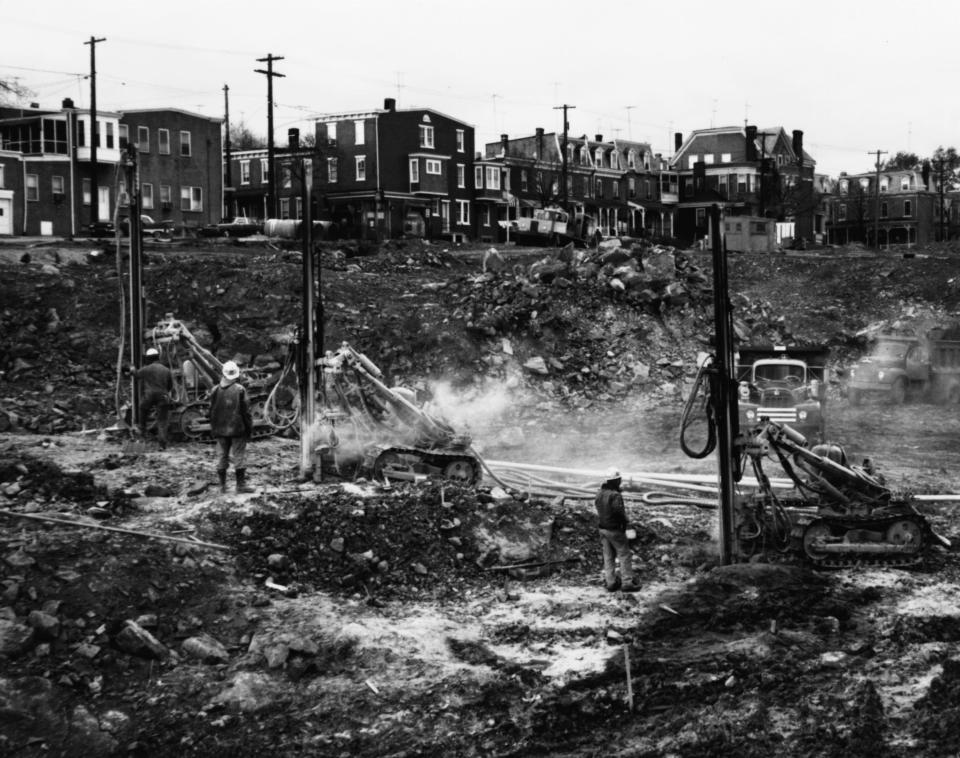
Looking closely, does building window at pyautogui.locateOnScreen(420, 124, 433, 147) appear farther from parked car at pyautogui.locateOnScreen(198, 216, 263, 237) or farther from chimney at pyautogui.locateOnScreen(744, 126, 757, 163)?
chimney at pyautogui.locateOnScreen(744, 126, 757, 163)

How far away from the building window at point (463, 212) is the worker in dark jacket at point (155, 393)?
2056 inches

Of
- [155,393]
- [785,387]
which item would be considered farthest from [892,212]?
[155,393]

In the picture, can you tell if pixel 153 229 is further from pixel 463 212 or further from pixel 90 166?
pixel 463 212

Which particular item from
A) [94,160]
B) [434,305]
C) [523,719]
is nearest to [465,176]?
[94,160]

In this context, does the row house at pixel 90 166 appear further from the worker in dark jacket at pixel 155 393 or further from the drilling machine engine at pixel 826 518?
the drilling machine engine at pixel 826 518

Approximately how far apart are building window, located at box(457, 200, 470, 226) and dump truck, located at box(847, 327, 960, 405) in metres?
43.0

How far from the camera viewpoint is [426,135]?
6931cm

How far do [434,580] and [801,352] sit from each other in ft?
42.2

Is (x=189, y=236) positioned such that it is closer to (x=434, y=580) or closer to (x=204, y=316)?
(x=204, y=316)

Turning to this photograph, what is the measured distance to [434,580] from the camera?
13750mm

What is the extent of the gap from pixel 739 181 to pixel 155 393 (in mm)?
69066

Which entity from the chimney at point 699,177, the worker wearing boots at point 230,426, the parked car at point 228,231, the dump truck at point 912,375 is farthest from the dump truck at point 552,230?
the worker wearing boots at point 230,426

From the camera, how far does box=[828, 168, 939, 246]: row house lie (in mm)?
96438

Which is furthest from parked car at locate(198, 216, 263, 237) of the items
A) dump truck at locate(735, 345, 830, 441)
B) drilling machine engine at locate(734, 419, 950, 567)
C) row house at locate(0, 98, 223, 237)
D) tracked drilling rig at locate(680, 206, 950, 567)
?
drilling machine engine at locate(734, 419, 950, 567)
